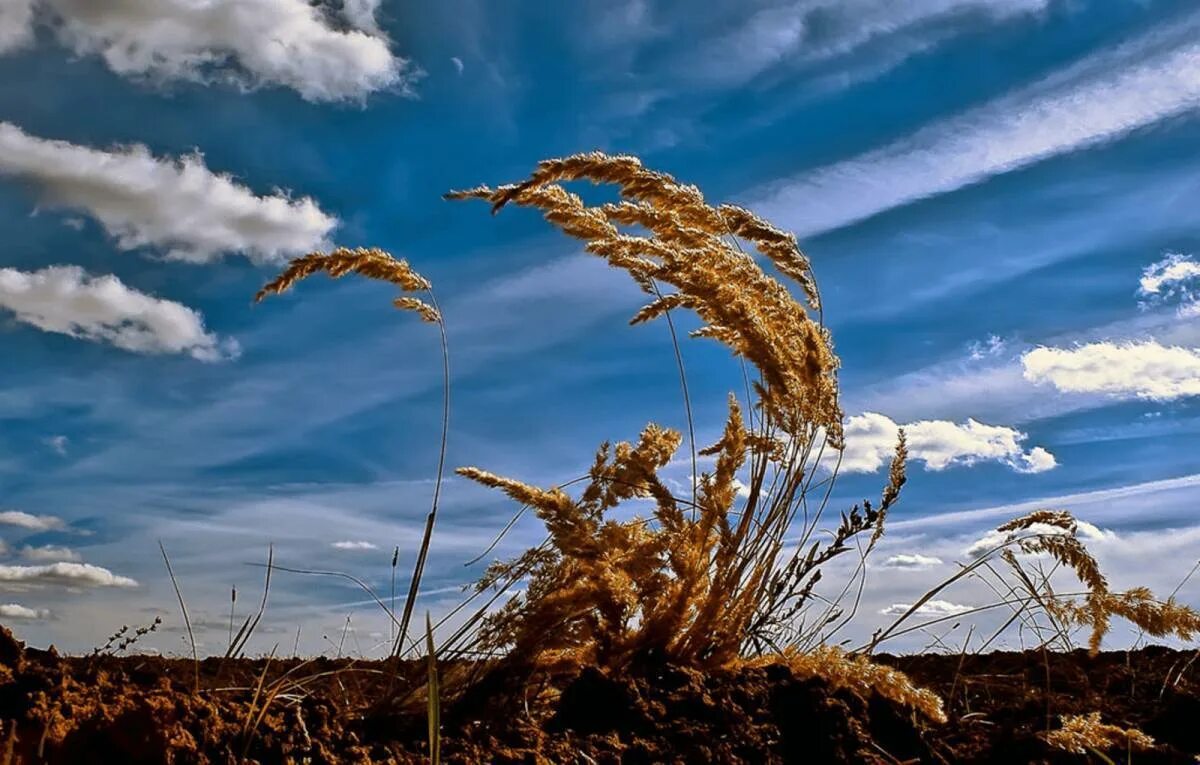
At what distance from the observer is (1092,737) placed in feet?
9.32

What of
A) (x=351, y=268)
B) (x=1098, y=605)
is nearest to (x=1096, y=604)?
(x=1098, y=605)

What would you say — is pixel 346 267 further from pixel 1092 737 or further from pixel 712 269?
pixel 1092 737

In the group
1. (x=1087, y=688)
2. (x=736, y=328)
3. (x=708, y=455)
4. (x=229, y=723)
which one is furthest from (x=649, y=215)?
(x=1087, y=688)

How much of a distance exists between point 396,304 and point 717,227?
1.10 m

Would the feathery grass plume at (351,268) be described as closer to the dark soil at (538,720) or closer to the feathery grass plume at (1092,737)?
the dark soil at (538,720)

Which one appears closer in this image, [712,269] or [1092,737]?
[1092,737]

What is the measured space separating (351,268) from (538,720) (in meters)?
1.48

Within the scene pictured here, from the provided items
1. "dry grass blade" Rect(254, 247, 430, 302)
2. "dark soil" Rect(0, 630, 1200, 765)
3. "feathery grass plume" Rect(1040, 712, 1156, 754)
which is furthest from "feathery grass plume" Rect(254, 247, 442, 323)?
"feathery grass plume" Rect(1040, 712, 1156, 754)

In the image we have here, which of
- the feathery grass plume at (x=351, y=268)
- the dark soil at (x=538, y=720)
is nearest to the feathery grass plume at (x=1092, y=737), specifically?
the dark soil at (x=538, y=720)

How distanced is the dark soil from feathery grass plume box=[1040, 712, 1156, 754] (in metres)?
0.04

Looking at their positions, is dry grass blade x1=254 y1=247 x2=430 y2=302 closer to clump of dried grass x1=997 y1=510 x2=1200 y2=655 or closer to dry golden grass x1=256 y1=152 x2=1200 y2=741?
dry golden grass x1=256 y1=152 x2=1200 y2=741

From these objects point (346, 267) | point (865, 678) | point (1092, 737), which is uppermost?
point (346, 267)

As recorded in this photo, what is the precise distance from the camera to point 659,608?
331cm

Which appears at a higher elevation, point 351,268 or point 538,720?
point 351,268
